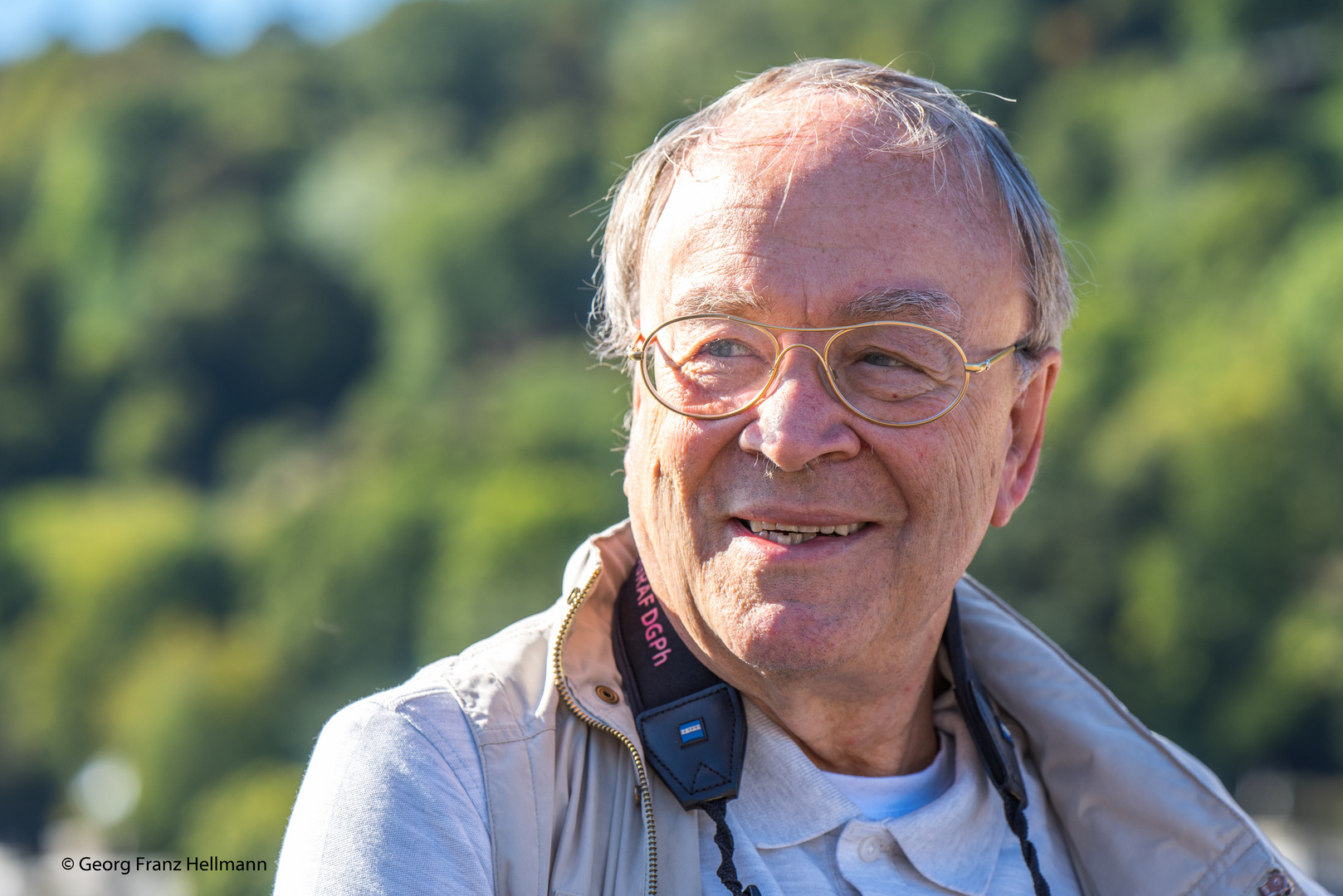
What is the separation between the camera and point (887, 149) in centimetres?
201

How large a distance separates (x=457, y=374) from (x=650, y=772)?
218 ft

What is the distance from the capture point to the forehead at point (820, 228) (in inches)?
76.0

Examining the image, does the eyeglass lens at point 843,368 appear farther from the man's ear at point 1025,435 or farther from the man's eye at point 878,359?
the man's ear at point 1025,435

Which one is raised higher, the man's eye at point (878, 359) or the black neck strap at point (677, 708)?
the man's eye at point (878, 359)

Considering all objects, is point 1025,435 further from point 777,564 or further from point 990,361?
point 777,564

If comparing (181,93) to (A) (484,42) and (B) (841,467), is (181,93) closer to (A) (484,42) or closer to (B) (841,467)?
(A) (484,42)

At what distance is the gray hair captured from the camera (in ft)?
6.89

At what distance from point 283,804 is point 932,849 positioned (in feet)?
135

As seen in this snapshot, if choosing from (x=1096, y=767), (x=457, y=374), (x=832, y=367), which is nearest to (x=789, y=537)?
(x=832, y=367)

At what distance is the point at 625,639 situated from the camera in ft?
6.86

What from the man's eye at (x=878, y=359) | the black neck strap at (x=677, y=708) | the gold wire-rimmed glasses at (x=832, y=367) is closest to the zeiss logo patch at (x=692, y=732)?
the black neck strap at (x=677, y=708)

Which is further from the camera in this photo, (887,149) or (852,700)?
(852,700)

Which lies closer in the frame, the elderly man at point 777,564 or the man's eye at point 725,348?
the elderly man at point 777,564

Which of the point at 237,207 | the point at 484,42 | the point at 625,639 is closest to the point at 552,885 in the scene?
the point at 625,639
